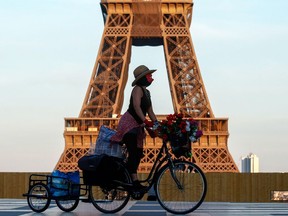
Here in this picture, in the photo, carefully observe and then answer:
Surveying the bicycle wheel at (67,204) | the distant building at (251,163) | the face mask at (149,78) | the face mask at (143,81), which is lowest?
the bicycle wheel at (67,204)

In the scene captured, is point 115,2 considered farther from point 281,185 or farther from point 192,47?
point 281,185

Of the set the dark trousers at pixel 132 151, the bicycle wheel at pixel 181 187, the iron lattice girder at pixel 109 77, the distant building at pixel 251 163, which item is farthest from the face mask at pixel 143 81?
the distant building at pixel 251 163

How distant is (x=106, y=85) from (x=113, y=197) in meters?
30.9

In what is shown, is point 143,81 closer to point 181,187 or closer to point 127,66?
point 181,187

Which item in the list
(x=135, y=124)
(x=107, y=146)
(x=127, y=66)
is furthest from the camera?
(x=127, y=66)

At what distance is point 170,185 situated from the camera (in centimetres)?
787

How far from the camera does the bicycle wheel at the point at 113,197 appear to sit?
7.98 m

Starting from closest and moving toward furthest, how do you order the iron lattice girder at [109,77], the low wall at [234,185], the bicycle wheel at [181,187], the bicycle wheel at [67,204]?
the bicycle wheel at [181,187], the bicycle wheel at [67,204], the low wall at [234,185], the iron lattice girder at [109,77]

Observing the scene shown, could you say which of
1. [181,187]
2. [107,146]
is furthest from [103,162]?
[181,187]

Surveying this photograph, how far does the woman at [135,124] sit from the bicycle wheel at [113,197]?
0.14m

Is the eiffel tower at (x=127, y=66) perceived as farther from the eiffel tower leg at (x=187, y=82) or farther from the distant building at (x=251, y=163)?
the distant building at (x=251, y=163)

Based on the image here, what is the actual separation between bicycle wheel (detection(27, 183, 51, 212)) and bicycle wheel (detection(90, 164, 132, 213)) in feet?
2.08

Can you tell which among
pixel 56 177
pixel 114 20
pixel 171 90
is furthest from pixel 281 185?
pixel 114 20

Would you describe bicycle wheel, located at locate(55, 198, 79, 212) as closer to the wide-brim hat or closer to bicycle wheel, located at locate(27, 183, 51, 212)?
bicycle wheel, located at locate(27, 183, 51, 212)
